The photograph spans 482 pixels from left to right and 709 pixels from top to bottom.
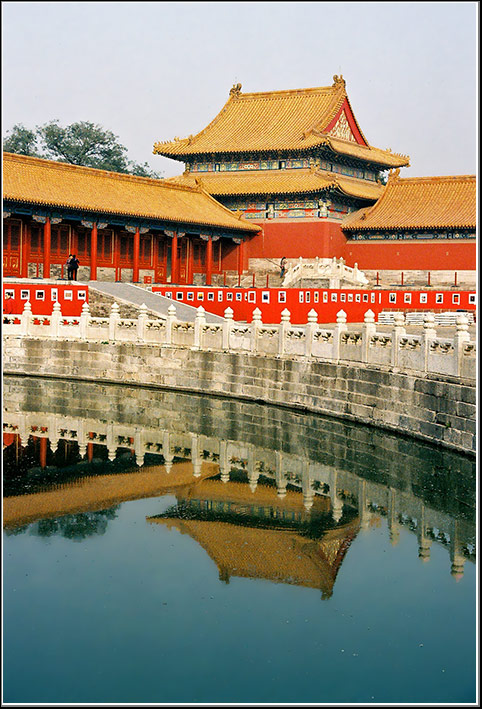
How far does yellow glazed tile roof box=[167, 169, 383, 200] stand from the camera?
4194 centimetres

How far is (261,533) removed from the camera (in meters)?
12.8

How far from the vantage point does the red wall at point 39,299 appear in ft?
95.8

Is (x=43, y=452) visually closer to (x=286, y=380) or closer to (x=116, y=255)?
(x=286, y=380)

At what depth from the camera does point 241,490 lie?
15.1m

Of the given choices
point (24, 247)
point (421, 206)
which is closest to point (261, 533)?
point (24, 247)

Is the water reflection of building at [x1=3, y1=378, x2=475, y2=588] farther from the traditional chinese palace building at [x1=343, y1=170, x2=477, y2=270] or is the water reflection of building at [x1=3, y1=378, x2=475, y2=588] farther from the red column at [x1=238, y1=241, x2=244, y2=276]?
the red column at [x1=238, y1=241, x2=244, y2=276]

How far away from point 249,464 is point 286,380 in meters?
5.17

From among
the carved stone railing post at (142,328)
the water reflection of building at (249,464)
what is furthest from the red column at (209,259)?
the water reflection of building at (249,464)

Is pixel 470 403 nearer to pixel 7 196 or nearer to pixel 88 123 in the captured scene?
pixel 7 196

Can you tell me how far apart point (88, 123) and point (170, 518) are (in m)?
55.4

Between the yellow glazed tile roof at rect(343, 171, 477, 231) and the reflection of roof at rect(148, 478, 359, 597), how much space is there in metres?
27.9

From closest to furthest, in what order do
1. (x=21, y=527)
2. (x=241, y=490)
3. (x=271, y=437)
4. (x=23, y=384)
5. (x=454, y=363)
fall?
(x=21, y=527)
(x=241, y=490)
(x=454, y=363)
(x=271, y=437)
(x=23, y=384)

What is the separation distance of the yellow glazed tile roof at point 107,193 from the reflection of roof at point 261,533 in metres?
20.4

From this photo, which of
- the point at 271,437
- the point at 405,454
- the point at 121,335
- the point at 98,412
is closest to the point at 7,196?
the point at 121,335
